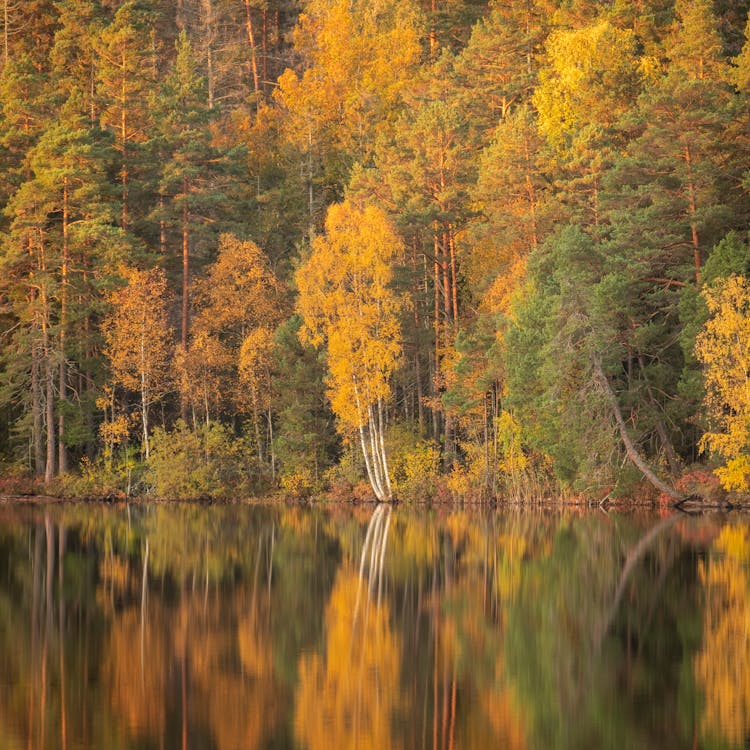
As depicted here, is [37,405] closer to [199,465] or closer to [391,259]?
[199,465]

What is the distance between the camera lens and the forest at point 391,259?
44.8m

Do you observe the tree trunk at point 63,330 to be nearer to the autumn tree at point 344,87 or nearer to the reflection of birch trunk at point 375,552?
the autumn tree at point 344,87

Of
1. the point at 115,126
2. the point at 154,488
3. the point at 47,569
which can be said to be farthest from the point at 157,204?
the point at 47,569

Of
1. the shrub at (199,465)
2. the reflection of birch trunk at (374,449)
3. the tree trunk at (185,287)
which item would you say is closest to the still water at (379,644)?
the reflection of birch trunk at (374,449)

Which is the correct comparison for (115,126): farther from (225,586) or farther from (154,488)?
(225,586)

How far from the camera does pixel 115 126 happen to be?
6212 centimetres

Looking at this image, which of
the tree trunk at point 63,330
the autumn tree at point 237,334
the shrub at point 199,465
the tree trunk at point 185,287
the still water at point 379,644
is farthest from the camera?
the tree trunk at point 185,287

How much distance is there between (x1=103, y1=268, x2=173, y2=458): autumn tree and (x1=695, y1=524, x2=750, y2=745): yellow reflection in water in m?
34.3

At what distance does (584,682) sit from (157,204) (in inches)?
1999

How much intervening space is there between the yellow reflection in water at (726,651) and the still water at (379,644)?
43 millimetres

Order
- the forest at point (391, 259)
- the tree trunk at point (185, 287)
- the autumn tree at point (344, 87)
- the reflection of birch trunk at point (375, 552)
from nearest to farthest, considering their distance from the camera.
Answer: the reflection of birch trunk at point (375, 552) → the forest at point (391, 259) → the tree trunk at point (185, 287) → the autumn tree at point (344, 87)

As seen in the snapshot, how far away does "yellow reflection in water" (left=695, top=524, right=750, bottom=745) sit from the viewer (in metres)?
12.2

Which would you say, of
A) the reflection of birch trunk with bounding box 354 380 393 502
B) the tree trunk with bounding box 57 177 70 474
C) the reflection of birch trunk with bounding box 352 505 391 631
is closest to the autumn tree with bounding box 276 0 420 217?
the tree trunk with bounding box 57 177 70 474

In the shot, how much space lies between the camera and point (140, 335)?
5569cm
